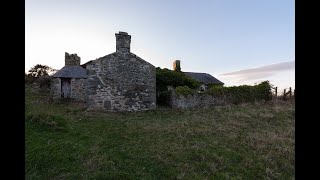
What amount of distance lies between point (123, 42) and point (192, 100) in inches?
289

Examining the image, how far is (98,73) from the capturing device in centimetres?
1883

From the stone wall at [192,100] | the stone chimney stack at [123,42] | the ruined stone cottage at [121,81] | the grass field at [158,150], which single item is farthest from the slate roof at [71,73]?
the grass field at [158,150]

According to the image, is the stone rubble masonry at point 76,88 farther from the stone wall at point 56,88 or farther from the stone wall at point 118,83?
the stone wall at point 118,83

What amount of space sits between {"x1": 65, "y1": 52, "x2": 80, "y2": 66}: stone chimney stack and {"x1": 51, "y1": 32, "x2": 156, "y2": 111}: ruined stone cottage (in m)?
14.8

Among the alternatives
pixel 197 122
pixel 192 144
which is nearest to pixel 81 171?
pixel 192 144

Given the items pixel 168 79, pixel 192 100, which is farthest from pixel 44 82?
pixel 192 100

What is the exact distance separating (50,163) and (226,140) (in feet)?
21.1

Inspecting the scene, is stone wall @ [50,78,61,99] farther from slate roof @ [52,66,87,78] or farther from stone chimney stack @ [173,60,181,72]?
stone chimney stack @ [173,60,181,72]

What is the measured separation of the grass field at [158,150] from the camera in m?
7.02

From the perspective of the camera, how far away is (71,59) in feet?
108

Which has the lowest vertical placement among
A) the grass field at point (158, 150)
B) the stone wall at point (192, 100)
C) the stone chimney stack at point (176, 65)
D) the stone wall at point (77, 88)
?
the grass field at point (158, 150)

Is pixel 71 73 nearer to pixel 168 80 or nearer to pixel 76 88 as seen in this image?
pixel 76 88
